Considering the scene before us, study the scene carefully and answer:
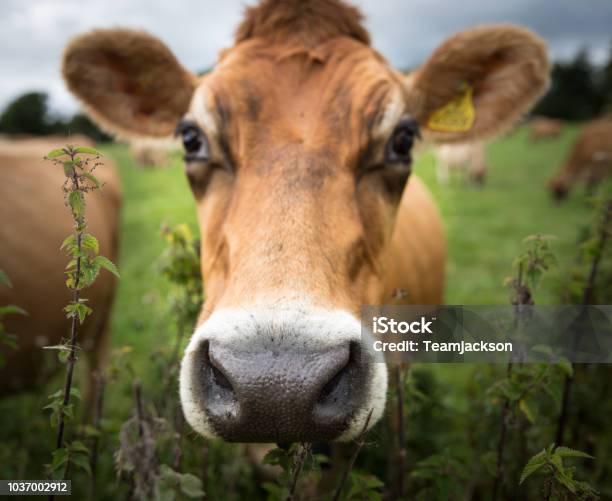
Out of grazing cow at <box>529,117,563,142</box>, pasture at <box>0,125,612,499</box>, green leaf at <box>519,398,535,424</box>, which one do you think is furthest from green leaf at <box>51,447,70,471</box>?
grazing cow at <box>529,117,563,142</box>

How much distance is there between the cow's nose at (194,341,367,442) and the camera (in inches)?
52.6

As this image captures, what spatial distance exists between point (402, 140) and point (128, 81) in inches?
69.9

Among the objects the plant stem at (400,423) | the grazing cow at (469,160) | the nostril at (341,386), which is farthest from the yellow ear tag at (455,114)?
the grazing cow at (469,160)

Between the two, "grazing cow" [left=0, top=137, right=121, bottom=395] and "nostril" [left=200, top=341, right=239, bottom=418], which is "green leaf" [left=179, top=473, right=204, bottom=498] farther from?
"grazing cow" [left=0, top=137, right=121, bottom=395]

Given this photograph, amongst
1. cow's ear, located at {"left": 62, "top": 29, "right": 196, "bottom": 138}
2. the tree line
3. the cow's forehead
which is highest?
the tree line

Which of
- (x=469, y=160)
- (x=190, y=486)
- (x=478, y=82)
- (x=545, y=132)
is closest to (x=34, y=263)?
(x=190, y=486)

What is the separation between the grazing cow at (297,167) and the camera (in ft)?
4.58

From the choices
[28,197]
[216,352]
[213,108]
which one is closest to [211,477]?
[216,352]

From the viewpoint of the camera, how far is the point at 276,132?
2057 mm

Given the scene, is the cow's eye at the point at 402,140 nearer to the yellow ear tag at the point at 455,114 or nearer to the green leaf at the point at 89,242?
the yellow ear tag at the point at 455,114

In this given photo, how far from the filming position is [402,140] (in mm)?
2379

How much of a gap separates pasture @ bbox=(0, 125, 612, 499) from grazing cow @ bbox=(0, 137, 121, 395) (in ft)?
1.05

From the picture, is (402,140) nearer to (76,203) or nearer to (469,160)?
(76,203)

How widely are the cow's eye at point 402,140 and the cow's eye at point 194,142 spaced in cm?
88
